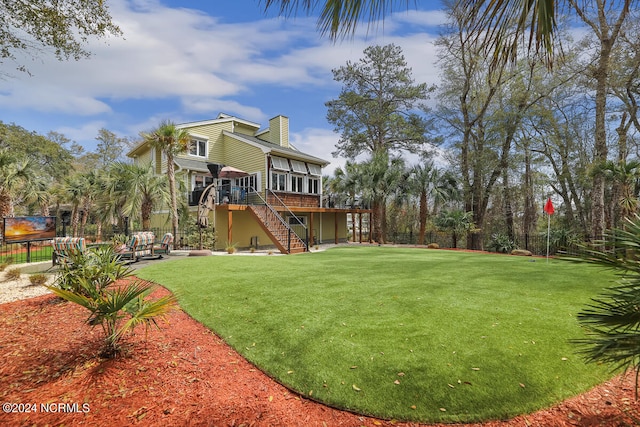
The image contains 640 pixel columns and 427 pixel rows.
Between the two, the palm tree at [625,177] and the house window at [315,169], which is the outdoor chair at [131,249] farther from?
the palm tree at [625,177]

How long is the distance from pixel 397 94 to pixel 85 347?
963 inches

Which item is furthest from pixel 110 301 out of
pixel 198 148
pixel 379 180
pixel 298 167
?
pixel 198 148

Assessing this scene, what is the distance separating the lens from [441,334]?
385 centimetres

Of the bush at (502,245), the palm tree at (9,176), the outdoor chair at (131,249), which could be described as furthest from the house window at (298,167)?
the palm tree at (9,176)

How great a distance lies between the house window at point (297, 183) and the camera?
20048 millimetres

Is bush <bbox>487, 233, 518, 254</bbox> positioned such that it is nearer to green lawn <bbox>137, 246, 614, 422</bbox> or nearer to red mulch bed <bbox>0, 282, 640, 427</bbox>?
green lawn <bbox>137, 246, 614, 422</bbox>

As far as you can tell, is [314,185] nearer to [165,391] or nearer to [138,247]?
[138,247]

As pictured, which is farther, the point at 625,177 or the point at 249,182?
the point at 249,182

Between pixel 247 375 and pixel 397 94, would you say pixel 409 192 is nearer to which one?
pixel 397 94

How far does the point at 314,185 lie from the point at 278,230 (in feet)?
24.4

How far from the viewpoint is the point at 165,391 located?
9.80ft

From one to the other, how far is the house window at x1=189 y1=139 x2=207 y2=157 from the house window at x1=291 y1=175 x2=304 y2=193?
6.54m

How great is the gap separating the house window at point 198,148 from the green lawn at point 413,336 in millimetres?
14112

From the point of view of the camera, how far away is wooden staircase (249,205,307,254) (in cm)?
1425
